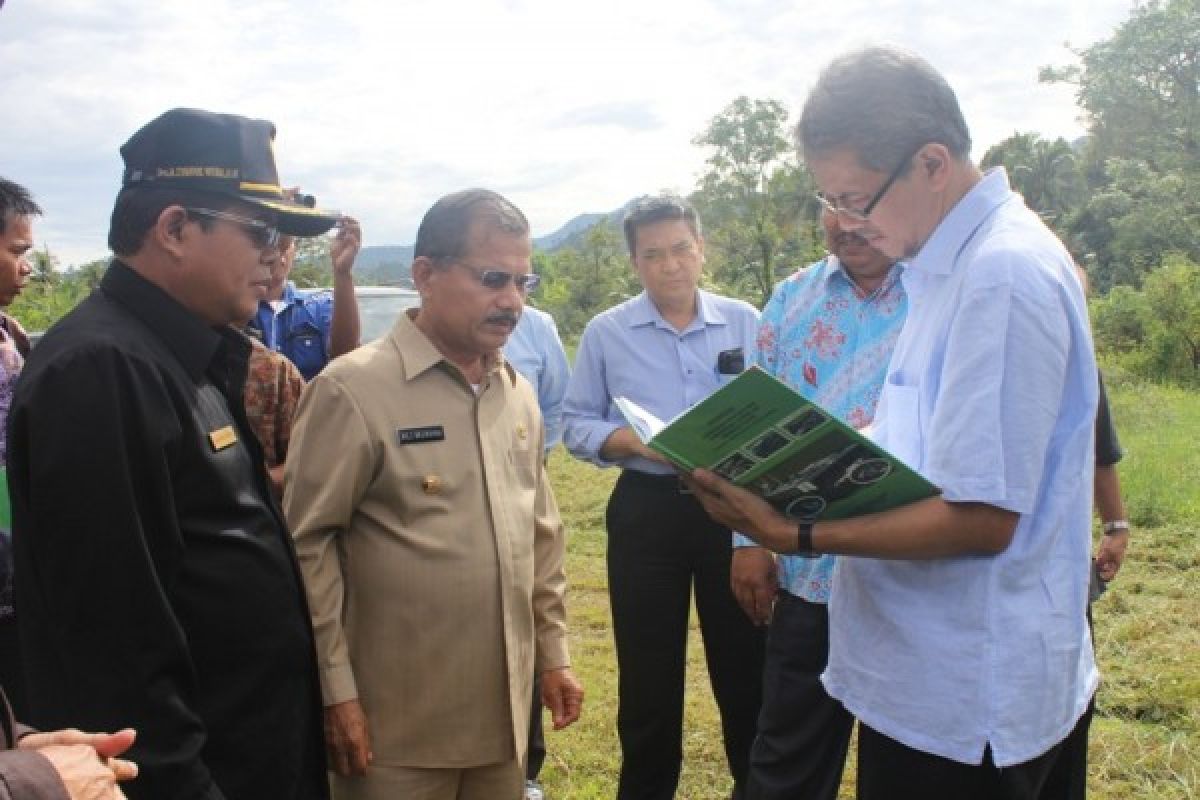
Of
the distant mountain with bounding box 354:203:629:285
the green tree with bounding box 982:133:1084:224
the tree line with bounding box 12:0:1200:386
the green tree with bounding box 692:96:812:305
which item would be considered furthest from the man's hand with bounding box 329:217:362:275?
the green tree with bounding box 982:133:1084:224

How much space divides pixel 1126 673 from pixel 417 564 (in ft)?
11.4

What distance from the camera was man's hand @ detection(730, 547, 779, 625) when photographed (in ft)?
9.73

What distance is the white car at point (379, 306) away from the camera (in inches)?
255

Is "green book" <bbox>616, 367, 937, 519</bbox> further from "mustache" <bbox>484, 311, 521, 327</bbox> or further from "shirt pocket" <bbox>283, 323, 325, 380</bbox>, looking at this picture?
"shirt pocket" <bbox>283, 323, 325, 380</bbox>

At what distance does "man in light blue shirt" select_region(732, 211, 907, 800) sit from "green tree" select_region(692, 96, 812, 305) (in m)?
26.7

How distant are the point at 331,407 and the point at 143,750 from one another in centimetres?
88

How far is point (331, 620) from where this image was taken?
86.2 inches

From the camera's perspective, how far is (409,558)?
2256 millimetres

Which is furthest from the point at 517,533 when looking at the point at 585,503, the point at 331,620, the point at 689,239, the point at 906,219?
the point at 585,503

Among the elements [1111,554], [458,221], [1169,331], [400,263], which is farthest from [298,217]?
[400,263]

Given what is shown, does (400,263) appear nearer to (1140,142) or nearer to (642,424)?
(1140,142)

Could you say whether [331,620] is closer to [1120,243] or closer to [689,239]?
[689,239]

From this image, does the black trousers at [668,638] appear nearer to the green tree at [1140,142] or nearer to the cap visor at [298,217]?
the cap visor at [298,217]

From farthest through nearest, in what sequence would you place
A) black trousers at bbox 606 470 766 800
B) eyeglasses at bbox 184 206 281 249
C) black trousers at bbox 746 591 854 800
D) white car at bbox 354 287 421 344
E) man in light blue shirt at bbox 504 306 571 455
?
1. white car at bbox 354 287 421 344
2. man in light blue shirt at bbox 504 306 571 455
3. black trousers at bbox 606 470 766 800
4. black trousers at bbox 746 591 854 800
5. eyeglasses at bbox 184 206 281 249
